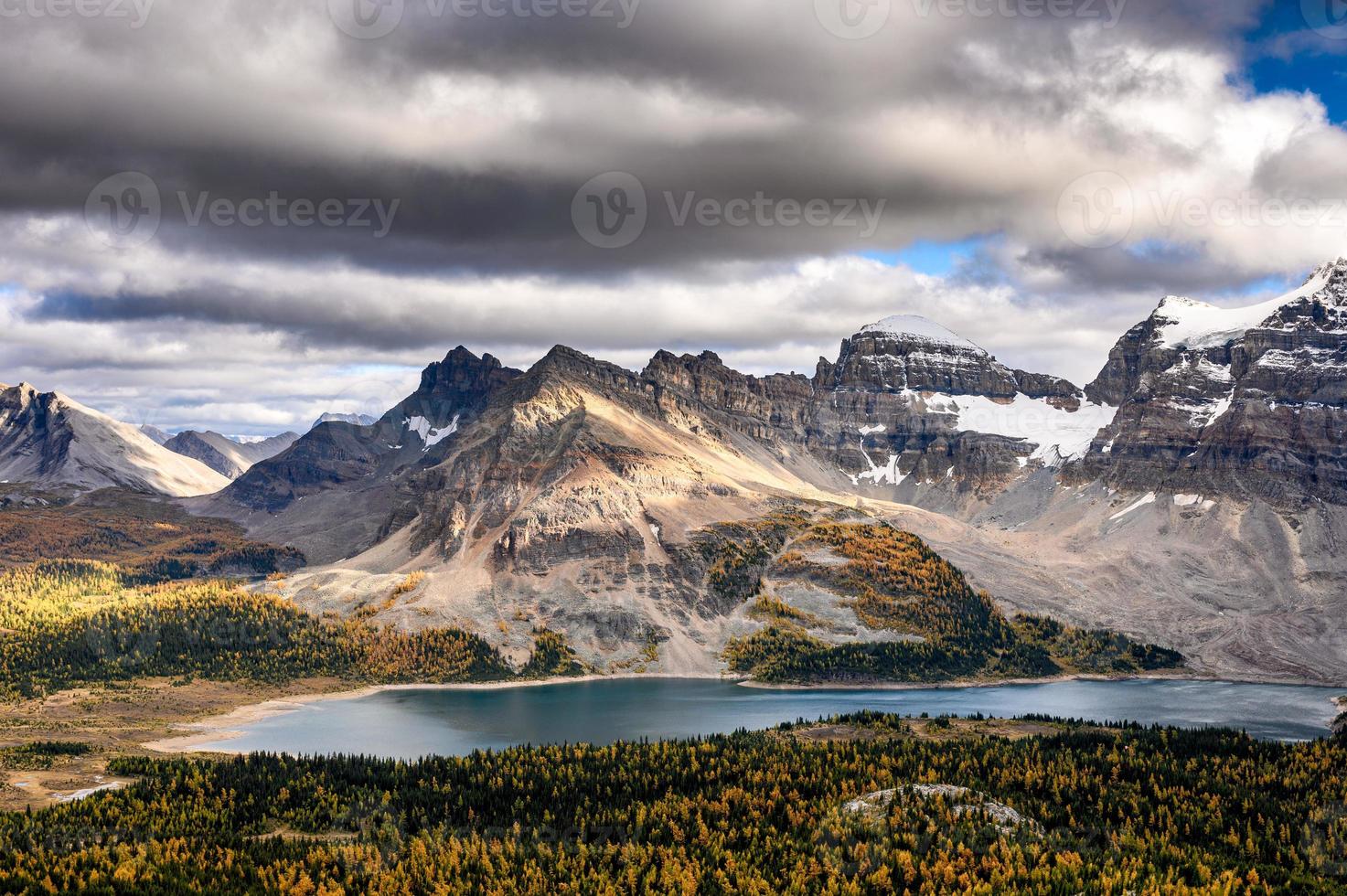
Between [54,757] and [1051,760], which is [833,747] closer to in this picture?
[1051,760]

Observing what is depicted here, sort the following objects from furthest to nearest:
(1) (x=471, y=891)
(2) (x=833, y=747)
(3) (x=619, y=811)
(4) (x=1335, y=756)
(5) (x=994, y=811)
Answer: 1. (2) (x=833, y=747)
2. (4) (x=1335, y=756)
3. (3) (x=619, y=811)
4. (5) (x=994, y=811)
5. (1) (x=471, y=891)

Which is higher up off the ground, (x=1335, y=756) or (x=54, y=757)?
(x=1335, y=756)

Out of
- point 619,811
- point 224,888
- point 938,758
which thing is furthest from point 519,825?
point 938,758

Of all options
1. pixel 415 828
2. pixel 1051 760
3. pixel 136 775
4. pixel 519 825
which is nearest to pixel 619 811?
pixel 519 825

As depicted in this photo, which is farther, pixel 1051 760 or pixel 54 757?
pixel 54 757

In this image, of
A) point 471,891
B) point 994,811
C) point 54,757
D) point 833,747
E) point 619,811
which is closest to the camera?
point 471,891

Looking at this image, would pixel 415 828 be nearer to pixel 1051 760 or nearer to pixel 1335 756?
pixel 1051 760
